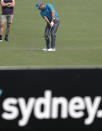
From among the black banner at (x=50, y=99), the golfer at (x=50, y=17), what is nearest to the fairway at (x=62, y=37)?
the golfer at (x=50, y=17)

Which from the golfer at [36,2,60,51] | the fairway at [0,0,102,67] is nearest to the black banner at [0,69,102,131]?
the fairway at [0,0,102,67]

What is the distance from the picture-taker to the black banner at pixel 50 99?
7.37 m

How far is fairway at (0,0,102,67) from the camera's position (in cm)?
1505

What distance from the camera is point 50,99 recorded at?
7.42 m

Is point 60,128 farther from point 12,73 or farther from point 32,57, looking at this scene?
point 32,57

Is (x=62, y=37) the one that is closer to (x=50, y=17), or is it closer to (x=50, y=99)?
(x=50, y=17)

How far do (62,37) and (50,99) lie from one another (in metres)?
12.0

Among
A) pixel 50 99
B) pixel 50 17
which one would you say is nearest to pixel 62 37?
pixel 50 17

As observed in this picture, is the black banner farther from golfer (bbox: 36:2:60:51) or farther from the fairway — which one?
golfer (bbox: 36:2:60:51)

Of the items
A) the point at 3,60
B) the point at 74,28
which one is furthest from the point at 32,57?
the point at 74,28

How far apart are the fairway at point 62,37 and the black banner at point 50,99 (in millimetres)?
6686

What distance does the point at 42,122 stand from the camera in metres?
7.50

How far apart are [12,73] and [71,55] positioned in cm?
861

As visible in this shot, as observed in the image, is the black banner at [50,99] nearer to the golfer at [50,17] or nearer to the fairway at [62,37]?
the fairway at [62,37]
